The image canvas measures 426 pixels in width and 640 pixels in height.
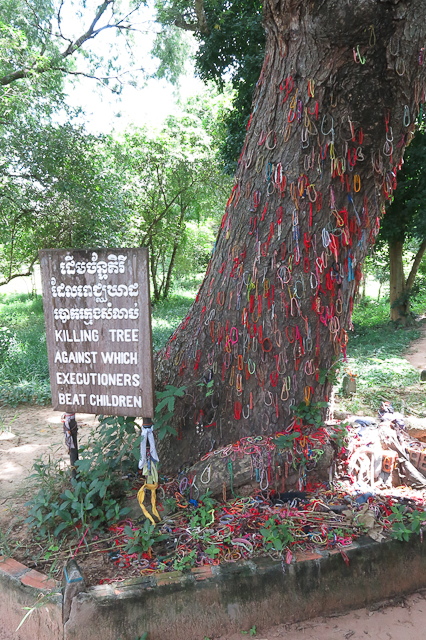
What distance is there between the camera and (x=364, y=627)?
231 cm

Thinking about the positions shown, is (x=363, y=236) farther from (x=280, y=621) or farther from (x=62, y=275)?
(x=280, y=621)

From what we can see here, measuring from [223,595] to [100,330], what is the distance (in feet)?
5.30

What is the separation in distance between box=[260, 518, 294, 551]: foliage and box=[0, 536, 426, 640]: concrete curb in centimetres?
10

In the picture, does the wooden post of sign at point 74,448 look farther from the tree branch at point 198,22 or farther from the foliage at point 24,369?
the tree branch at point 198,22

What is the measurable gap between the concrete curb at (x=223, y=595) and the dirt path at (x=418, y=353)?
5.26 meters

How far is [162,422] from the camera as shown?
2.94 meters

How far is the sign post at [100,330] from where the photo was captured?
2.61 m

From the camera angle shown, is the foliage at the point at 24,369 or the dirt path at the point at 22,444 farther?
the foliage at the point at 24,369

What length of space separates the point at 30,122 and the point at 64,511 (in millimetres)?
7384

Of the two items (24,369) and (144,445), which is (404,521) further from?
(24,369)

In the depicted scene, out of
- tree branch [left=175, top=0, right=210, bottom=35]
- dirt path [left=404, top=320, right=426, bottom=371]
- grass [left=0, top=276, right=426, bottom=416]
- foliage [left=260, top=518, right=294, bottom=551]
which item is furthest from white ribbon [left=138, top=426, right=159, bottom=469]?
tree branch [left=175, top=0, right=210, bottom=35]

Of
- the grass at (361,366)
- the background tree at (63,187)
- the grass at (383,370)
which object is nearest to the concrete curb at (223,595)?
the grass at (383,370)

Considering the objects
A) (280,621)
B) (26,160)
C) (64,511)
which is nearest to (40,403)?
(64,511)

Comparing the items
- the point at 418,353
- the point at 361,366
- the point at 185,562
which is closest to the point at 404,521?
the point at 185,562
